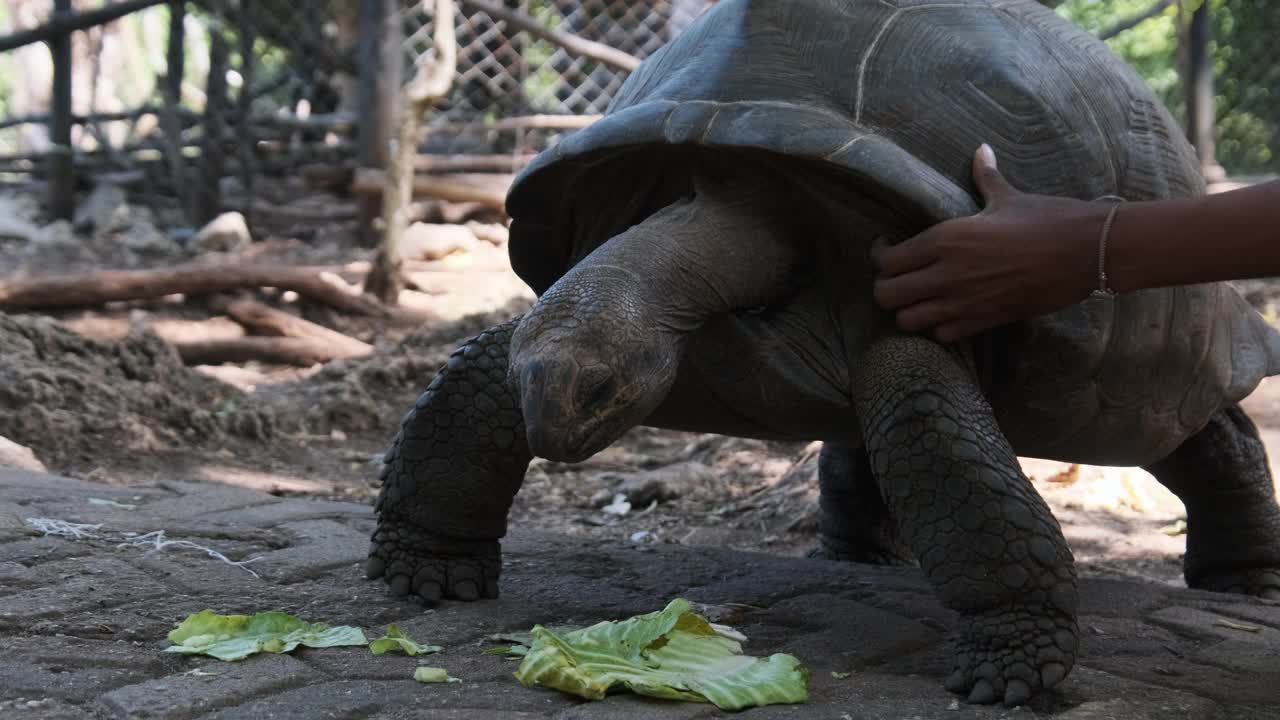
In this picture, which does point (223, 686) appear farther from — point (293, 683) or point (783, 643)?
point (783, 643)

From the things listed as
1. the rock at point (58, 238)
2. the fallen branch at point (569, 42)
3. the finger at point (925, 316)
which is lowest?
the rock at point (58, 238)

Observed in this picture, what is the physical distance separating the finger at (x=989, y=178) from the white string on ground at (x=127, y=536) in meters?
1.78

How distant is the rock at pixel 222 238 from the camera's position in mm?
10156

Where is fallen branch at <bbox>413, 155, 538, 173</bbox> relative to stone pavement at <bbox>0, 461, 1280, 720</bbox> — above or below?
above

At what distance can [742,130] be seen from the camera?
8.11ft

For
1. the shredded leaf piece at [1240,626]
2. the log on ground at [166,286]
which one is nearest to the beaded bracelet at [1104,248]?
the shredded leaf piece at [1240,626]

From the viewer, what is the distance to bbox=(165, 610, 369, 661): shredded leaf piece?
2.34 meters

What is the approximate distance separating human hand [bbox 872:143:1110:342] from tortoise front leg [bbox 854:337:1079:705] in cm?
14

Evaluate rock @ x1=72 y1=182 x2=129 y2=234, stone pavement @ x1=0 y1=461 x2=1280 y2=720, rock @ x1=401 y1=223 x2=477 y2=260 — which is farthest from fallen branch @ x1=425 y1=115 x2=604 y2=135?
stone pavement @ x1=0 y1=461 x2=1280 y2=720

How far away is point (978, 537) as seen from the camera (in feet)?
7.59

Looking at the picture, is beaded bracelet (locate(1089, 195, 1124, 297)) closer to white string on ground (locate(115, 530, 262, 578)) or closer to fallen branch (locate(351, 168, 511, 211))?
white string on ground (locate(115, 530, 262, 578))

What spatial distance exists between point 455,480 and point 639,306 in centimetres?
78

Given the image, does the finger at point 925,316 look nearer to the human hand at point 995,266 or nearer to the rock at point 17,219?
the human hand at point 995,266

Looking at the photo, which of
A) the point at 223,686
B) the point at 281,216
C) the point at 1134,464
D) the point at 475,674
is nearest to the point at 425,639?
the point at 475,674
